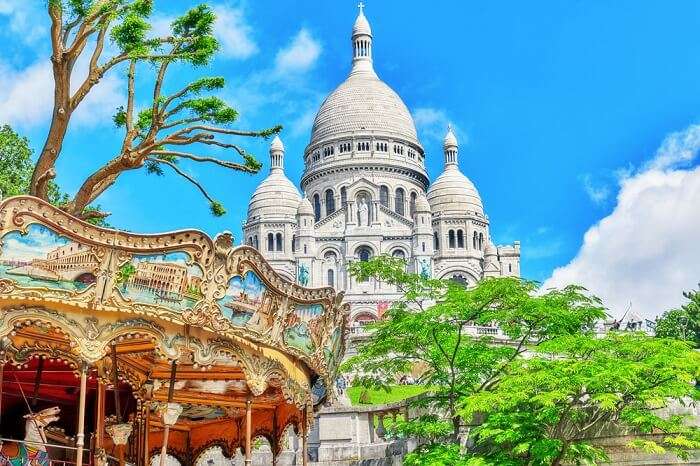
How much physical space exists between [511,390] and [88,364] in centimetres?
864

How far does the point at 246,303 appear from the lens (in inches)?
467

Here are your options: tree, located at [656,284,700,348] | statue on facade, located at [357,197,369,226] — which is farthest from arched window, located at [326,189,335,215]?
tree, located at [656,284,700,348]

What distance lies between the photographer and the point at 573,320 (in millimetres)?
19609

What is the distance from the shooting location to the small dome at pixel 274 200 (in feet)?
268

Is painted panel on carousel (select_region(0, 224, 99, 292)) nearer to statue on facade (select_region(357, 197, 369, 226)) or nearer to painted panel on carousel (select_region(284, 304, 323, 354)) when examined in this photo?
painted panel on carousel (select_region(284, 304, 323, 354))

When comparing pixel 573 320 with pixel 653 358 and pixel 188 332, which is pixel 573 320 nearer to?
pixel 653 358

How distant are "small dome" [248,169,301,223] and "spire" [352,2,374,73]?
1664 cm

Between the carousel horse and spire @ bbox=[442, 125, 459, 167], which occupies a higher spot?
spire @ bbox=[442, 125, 459, 167]

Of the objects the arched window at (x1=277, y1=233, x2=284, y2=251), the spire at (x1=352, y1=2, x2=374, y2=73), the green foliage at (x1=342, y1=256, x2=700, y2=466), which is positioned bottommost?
the green foliage at (x1=342, y1=256, x2=700, y2=466)

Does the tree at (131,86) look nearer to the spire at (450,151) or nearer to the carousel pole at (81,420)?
the carousel pole at (81,420)

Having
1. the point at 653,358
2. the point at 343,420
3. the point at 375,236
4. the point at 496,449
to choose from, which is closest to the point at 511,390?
the point at 496,449

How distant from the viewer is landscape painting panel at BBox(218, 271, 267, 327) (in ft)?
38.0

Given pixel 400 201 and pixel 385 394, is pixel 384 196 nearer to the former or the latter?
pixel 400 201

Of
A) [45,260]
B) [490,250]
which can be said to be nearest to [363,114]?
[490,250]
